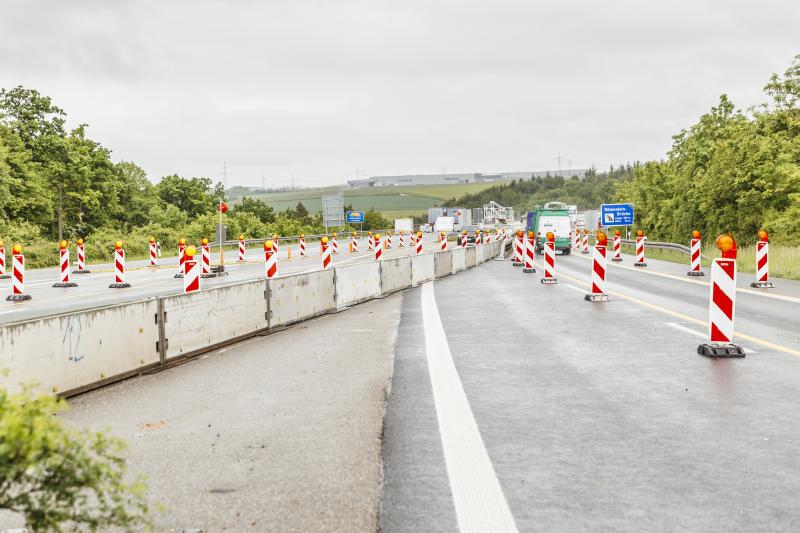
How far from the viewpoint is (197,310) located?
9648 mm

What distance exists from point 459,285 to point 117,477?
62.1 feet

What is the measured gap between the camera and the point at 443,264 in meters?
26.1

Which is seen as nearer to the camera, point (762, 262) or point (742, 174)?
point (762, 262)

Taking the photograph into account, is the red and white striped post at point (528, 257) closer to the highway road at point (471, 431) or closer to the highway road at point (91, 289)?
the highway road at point (91, 289)

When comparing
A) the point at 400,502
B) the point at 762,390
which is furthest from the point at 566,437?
the point at 762,390

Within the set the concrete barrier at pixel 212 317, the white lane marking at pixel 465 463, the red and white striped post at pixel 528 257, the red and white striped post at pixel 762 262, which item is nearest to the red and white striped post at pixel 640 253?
the red and white striped post at pixel 528 257

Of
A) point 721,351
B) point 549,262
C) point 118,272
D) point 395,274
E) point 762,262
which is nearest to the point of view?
point 721,351

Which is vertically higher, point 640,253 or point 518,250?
point 518,250

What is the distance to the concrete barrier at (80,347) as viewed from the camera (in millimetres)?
6629

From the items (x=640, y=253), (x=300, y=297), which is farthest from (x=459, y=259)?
(x=300, y=297)

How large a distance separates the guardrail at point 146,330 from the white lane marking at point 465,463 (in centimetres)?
236

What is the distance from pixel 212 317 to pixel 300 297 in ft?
10.3

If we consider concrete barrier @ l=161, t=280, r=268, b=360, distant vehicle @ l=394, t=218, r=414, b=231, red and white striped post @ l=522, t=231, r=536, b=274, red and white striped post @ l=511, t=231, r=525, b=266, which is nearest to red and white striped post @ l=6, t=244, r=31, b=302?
concrete barrier @ l=161, t=280, r=268, b=360

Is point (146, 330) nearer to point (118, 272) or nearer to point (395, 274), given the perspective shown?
point (395, 274)
